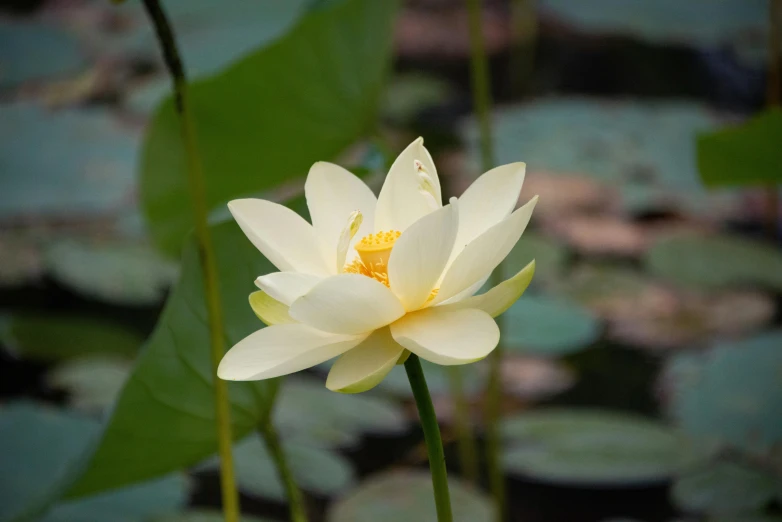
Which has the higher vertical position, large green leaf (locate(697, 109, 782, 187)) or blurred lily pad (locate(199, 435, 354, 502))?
large green leaf (locate(697, 109, 782, 187))

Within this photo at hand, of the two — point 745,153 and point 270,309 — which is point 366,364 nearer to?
point 270,309

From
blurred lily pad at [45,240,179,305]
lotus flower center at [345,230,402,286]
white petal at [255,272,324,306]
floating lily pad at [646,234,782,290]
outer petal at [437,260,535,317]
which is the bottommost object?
white petal at [255,272,324,306]

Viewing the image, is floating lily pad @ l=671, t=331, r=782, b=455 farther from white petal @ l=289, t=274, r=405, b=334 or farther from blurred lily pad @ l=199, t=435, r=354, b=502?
white petal @ l=289, t=274, r=405, b=334

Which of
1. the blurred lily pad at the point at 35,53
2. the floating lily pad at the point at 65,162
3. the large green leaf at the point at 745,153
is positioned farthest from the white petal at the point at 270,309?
the blurred lily pad at the point at 35,53

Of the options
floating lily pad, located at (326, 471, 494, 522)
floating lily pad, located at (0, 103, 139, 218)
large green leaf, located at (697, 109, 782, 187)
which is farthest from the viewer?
floating lily pad, located at (0, 103, 139, 218)

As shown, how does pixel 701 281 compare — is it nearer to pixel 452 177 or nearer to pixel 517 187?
pixel 452 177

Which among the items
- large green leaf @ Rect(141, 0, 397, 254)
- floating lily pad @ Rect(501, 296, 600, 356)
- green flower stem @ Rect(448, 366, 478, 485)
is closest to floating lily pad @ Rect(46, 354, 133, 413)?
large green leaf @ Rect(141, 0, 397, 254)

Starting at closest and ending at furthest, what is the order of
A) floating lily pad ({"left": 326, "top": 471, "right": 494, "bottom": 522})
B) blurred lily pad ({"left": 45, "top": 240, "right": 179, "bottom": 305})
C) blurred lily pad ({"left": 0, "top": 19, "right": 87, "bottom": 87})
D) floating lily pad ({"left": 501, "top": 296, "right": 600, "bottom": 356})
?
floating lily pad ({"left": 326, "top": 471, "right": 494, "bottom": 522}), floating lily pad ({"left": 501, "top": 296, "right": 600, "bottom": 356}), blurred lily pad ({"left": 45, "top": 240, "right": 179, "bottom": 305}), blurred lily pad ({"left": 0, "top": 19, "right": 87, "bottom": 87})
